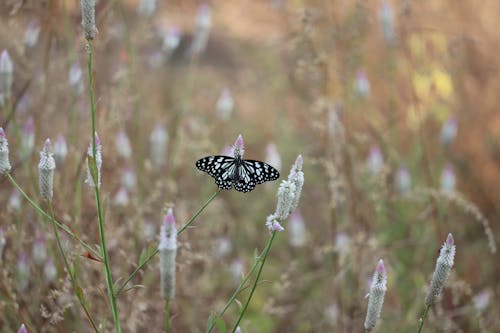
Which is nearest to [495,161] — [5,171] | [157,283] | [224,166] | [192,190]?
[192,190]

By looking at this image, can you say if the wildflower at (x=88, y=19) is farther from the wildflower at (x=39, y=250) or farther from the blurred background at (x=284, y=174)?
the wildflower at (x=39, y=250)

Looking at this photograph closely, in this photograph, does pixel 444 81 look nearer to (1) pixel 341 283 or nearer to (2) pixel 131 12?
(1) pixel 341 283

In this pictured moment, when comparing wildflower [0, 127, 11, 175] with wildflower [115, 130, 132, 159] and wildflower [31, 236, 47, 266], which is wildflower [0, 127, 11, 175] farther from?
wildflower [115, 130, 132, 159]

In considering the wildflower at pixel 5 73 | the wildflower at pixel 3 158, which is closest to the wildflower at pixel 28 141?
the wildflower at pixel 5 73

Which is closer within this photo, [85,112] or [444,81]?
[85,112]

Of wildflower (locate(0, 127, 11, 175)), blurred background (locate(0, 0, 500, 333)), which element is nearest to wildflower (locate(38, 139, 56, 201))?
wildflower (locate(0, 127, 11, 175))

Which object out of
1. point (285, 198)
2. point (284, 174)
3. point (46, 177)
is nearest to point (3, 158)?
point (46, 177)

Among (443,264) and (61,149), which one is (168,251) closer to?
(443,264)
